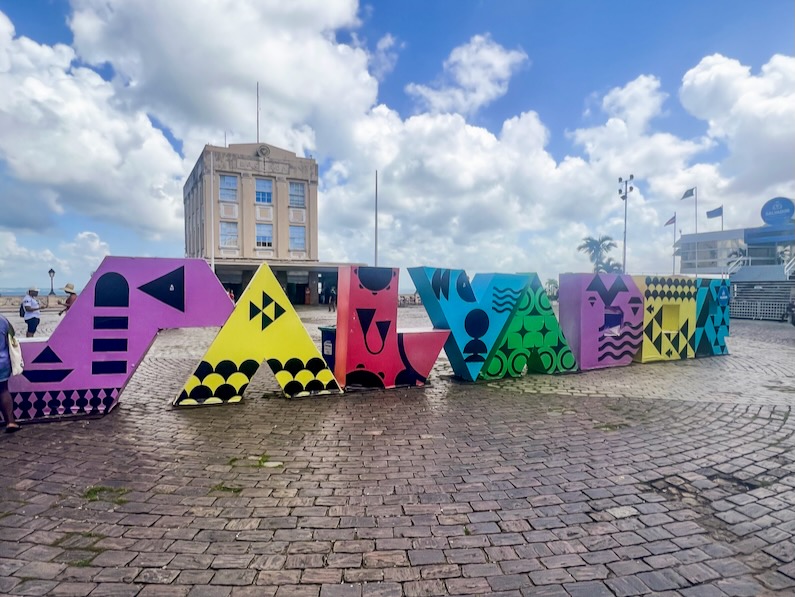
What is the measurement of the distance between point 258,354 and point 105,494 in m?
3.53

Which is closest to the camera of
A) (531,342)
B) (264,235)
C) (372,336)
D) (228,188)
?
(372,336)

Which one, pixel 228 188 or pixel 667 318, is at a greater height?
pixel 228 188

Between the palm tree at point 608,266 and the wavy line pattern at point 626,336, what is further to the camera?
the palm tree at point 608,266

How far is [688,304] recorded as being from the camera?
1184 cm

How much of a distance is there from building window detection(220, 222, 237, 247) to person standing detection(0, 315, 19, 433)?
38.9 m

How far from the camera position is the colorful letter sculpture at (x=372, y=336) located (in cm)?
795

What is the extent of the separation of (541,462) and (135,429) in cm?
520

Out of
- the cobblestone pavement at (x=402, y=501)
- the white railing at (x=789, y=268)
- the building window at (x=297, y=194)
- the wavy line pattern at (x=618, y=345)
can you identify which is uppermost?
the building window at (x=297, y=194)

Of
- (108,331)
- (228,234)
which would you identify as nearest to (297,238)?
(228,234)

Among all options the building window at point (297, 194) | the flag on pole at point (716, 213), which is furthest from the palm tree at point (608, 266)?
the building window at point (297, 194)

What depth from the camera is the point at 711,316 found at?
1258 centimetres

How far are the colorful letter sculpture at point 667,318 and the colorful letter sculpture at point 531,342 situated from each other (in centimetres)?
287

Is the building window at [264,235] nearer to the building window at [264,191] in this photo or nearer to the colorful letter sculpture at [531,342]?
the building window at [264,191]

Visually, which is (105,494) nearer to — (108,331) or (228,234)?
(108,331)
